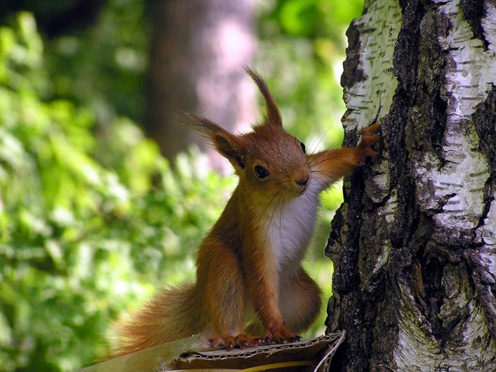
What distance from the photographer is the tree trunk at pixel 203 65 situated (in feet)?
20.0

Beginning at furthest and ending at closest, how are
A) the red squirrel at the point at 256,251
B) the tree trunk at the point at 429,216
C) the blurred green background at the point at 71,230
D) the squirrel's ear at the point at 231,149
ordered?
the blurred green background at the point at 71,230 → the squirrel's ear at the point at 231,149 → the red squirrel at the point at 256,251 → the tree trunk at the point at 429,216

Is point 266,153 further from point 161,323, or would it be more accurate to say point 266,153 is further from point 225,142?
point 161,323

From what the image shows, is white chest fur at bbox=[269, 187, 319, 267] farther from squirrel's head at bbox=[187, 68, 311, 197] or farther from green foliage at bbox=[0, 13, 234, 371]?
green foliage at bbox=[0, 13, 234, 371]

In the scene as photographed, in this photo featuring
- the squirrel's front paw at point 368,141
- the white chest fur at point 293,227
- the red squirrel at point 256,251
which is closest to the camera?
the squirrel's front paw at point 368,141

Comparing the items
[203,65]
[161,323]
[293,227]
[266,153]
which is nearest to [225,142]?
[266,153]

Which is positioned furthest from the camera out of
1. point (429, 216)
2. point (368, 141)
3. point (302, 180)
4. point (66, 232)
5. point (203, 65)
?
point (203, 65)

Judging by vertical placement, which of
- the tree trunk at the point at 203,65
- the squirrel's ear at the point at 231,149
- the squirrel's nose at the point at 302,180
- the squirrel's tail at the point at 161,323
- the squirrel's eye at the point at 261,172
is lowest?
the squirrel's tail at the point at 161,323

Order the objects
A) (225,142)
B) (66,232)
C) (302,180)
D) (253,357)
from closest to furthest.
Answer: (253,357) → (302,180) → (225,142) → (66,232)

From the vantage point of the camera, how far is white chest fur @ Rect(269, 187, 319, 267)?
85.7 inches

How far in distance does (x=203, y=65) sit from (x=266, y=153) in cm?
406

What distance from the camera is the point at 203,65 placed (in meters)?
6.16

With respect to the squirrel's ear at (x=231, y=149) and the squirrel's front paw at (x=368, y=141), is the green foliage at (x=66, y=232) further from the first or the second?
the squirrel's front paw at (x=368, y=141)

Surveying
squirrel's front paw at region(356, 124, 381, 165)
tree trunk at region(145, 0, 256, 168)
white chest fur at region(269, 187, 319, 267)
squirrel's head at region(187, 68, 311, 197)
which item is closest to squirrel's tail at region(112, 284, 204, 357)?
white chest fur at region(269, 187, 319, 267)

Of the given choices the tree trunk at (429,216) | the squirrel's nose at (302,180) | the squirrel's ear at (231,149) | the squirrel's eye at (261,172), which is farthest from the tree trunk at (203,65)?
the tree trunk at (429,216)
